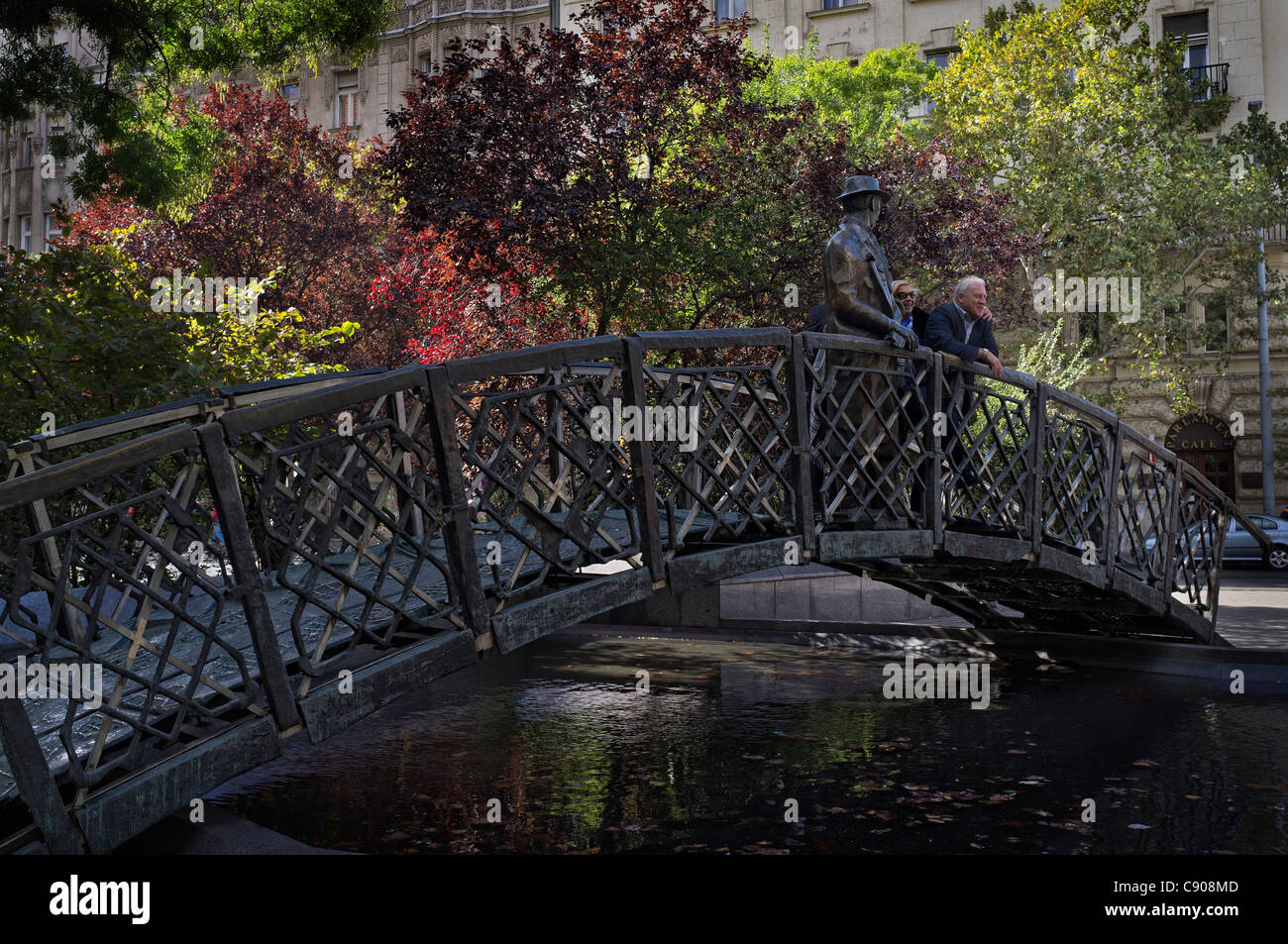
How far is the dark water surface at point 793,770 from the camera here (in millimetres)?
6691

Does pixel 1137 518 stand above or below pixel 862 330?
below

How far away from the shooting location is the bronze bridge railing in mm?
4691

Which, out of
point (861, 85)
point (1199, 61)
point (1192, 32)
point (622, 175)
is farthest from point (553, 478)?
point (1192, 32)

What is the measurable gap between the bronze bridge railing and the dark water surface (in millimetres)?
1061

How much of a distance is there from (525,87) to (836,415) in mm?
7944

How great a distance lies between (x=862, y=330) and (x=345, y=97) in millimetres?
37512

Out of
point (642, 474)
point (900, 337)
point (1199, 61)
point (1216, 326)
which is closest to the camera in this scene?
point (642, 474)

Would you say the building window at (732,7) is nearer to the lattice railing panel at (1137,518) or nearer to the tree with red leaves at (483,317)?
the tree with red leaves at (483,317)

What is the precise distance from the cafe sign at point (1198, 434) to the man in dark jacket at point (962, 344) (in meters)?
25.8

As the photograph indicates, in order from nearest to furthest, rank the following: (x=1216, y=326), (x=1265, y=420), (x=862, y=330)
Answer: (x=862, y=330)
(x=1216, y=326)
(x=1265, y=420)

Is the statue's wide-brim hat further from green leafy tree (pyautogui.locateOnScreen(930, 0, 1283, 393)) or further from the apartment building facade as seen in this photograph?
the apartment building facade

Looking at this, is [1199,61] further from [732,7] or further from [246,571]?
[246,571]

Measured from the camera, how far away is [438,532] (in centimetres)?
701

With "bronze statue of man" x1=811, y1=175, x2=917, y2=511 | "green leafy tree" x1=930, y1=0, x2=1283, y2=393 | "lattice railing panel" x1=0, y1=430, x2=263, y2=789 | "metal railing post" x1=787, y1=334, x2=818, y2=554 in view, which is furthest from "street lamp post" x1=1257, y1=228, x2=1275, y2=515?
"lattice railing panel" x1=0, y1=430, x2=263, y2=789
